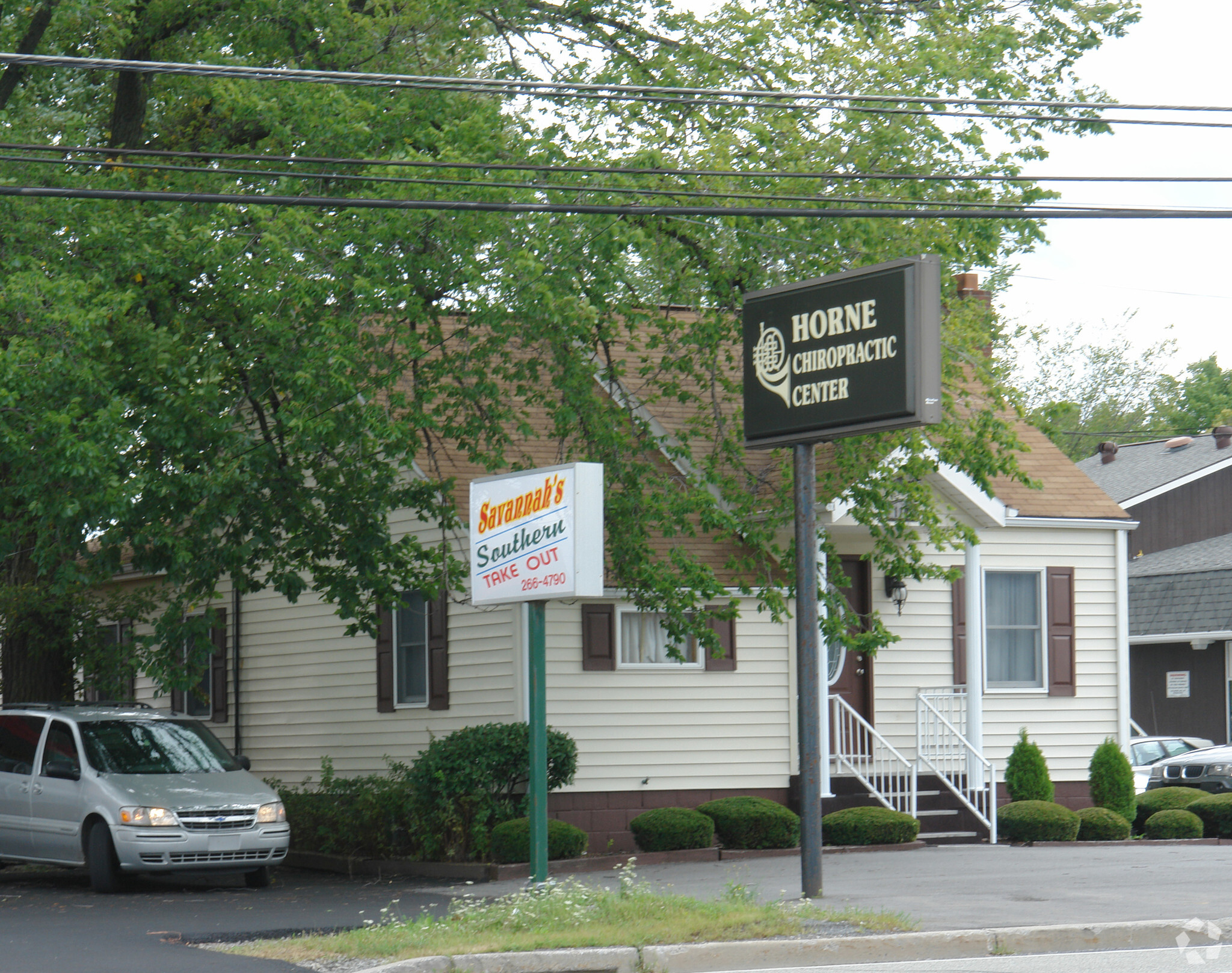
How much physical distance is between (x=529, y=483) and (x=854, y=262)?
5.39m

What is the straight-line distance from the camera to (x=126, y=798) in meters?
15.6

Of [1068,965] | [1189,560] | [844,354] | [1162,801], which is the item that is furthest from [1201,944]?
[1189,560]

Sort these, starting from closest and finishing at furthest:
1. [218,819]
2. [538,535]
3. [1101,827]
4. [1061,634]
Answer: [538,535] → [218,819] → [1101,827] → [1061,634]

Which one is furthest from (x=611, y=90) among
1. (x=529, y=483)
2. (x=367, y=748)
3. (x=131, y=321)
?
(x=367, y=748)

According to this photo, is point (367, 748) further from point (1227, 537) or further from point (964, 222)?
point (1227, 537)

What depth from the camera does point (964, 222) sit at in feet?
55.4

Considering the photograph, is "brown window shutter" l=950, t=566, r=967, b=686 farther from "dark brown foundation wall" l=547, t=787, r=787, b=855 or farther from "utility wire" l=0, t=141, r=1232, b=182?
"utility wire" l=0, t=141, r=1232, b=182

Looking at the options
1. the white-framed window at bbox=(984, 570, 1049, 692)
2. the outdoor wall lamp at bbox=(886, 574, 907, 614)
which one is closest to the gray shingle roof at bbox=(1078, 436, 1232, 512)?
the white-framed window at bbox=(984, 570, 1049, 692)

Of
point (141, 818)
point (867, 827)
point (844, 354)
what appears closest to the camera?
point (844, 354)

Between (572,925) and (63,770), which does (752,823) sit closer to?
(63,770)

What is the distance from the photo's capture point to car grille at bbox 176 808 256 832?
15.7m

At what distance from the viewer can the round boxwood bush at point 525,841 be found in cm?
1681

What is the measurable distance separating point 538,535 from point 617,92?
4.67 metres

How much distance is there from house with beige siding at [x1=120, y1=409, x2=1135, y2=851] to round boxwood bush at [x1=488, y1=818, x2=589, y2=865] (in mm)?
1158
